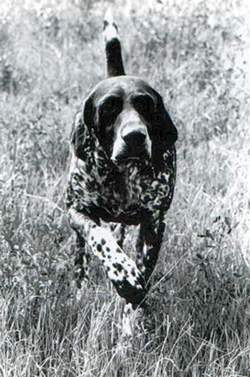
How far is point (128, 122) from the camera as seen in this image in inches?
114

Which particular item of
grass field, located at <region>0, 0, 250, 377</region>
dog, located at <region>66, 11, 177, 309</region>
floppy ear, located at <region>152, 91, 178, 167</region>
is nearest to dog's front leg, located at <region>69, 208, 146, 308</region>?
dog, located at <region>66, 11, 177, 309</region>

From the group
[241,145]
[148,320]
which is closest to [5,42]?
[241,145]

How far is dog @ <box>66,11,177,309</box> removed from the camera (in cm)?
294

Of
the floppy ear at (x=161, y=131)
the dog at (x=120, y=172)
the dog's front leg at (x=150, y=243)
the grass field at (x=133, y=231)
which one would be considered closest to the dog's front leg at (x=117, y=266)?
the dog at (x=120, y=172)

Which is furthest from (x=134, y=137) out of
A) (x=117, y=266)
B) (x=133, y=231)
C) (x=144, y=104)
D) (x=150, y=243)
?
A: (x=133, y=231)

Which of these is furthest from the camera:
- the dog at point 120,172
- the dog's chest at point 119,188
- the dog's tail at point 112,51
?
the dog's tail at point 112,51

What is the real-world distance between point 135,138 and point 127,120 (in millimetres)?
103

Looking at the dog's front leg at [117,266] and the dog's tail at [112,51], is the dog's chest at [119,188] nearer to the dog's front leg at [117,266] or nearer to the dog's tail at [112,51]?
the dog's front leg at [117,266]

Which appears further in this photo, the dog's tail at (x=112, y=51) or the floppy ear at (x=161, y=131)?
the dog's tail at (x=112, y=51)

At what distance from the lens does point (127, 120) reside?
291 centimetres

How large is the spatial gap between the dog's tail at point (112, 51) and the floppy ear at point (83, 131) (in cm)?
29

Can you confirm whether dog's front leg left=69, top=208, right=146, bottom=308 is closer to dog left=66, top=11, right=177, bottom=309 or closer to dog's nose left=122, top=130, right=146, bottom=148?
dog left=66, top=11, right=177, bottom=309

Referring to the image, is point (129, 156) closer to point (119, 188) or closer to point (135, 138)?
point (135, 138)

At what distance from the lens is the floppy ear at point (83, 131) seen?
3146 millimetres
